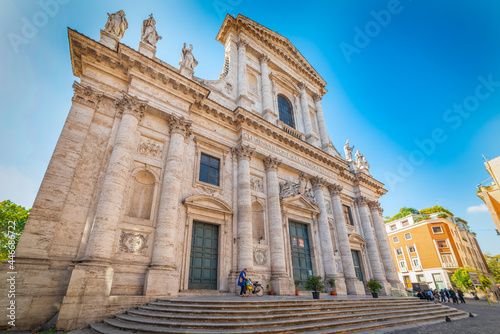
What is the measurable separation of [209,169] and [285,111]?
990 centimetres

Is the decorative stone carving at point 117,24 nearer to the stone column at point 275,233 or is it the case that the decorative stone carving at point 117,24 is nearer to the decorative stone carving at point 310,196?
the stone column at point 275,233

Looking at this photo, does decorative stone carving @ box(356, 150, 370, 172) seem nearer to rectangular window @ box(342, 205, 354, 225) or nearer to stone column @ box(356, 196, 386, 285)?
stone column @ box(356, 196, 386, 285)

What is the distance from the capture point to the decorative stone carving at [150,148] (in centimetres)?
1056

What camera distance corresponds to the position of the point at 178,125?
11.3m

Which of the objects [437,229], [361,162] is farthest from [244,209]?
[437,229]

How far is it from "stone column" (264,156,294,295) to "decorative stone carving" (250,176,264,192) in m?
0.38

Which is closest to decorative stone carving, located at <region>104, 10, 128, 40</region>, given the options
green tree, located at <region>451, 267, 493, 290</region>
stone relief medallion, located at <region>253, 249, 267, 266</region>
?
stone relief medallion, located at <region>253, 249, 267, 266</region>

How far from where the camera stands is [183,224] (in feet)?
34.0

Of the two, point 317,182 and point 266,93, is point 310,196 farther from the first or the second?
point 266,93

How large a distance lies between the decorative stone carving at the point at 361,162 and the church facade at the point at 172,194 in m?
5.00

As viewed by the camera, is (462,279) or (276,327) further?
(462,279)

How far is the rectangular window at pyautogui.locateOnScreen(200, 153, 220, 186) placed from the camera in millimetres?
Result: 12266

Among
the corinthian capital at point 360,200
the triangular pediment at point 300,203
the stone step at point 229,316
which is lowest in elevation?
the stone step at point 229,316

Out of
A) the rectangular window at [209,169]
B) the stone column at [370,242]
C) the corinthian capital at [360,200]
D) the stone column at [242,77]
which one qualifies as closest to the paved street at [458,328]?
the stone column at [370,242]
